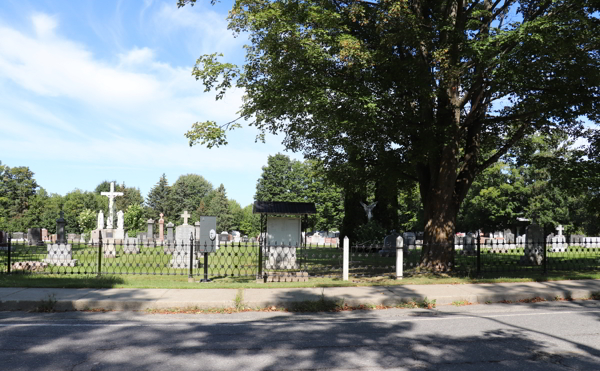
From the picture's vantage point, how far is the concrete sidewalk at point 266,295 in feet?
29.4

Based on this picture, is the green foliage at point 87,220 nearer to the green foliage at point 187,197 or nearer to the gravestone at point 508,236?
the green foliage at point 187,197

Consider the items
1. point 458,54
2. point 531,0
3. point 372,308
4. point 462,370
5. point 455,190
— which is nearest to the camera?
point 462,370

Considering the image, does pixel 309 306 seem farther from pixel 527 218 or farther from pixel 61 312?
pixel 527 218

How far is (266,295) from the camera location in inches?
391

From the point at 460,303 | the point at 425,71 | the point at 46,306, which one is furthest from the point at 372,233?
the point at 46,306

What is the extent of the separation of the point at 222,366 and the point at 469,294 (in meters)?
7.04

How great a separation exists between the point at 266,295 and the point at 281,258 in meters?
8.00

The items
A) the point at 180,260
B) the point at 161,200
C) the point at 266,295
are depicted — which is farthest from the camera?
the point at 161,200

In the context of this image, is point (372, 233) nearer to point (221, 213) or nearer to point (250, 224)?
point (250, 224)

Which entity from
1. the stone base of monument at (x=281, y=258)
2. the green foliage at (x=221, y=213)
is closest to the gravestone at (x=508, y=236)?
the stone base of monument at (x=281, y=258)

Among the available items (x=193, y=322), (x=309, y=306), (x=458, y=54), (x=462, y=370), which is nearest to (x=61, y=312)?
(x=193, y=322)

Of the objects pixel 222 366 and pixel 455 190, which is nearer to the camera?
pixel 222 366

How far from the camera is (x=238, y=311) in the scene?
29.3 ft

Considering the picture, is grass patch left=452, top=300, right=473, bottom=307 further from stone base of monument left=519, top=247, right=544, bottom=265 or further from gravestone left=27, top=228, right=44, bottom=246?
gravestone left=27, top=228, right=44, bottom=246
